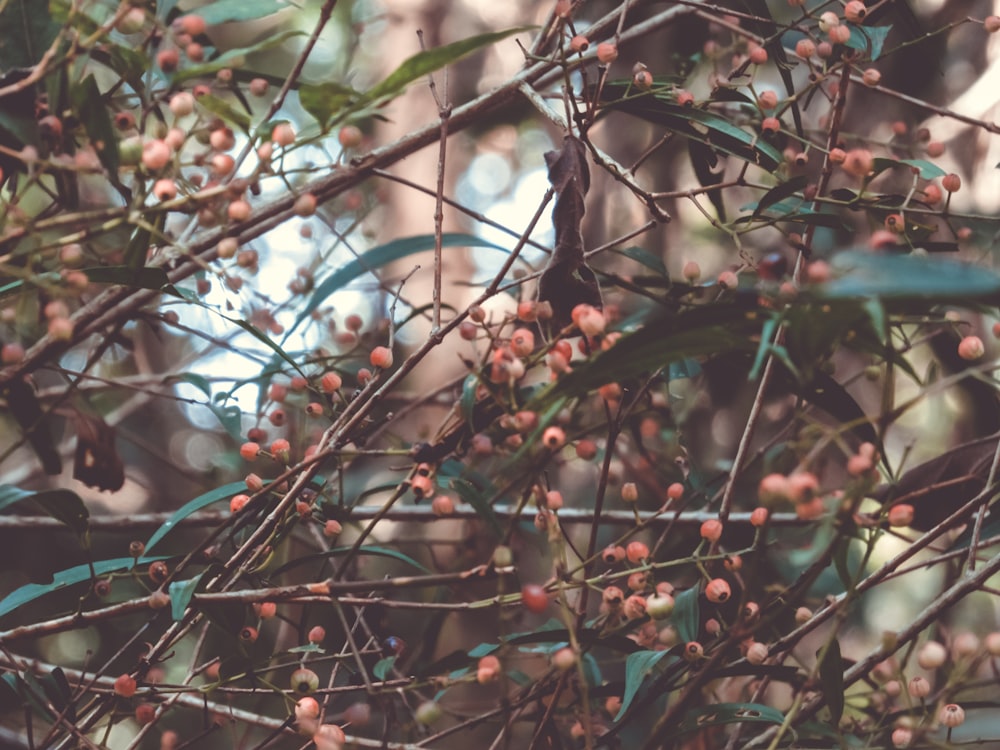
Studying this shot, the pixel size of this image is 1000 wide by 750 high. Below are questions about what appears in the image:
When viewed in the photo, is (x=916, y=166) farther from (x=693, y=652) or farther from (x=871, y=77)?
(x=693, y=652)

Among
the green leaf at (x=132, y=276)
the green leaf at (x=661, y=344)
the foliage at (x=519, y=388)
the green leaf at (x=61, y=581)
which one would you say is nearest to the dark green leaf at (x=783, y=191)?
the foliage at (x=519, y=388)

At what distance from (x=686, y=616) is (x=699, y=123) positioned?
44 centimetres

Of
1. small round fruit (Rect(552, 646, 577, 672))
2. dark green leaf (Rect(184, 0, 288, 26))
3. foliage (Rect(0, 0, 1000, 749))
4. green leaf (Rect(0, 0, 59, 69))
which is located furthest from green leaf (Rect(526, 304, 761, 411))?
green leaf (Rect(0, 0, 59, 69))

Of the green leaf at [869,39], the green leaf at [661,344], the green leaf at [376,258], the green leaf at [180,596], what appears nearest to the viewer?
the green leaf at [661,344]

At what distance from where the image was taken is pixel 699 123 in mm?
827

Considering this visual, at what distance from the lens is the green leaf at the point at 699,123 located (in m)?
0.81

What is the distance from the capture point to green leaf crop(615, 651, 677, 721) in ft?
2.28

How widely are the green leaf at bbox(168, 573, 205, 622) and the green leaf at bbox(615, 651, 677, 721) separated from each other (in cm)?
34

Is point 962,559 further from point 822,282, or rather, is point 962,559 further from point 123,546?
point 123,546

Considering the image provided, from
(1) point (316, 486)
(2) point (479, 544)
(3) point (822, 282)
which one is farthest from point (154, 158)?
(2) point (479, 544)

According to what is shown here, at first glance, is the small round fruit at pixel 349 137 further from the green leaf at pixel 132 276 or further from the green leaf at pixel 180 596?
the green leaf at pixel 180 596

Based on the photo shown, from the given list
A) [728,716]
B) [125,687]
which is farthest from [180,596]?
[728,716]

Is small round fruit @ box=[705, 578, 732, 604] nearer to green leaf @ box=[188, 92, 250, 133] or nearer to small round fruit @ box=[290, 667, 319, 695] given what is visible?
small round fruit @ box=[290, 667, 319, 695]

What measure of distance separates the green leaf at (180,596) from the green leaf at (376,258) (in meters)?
0.41
